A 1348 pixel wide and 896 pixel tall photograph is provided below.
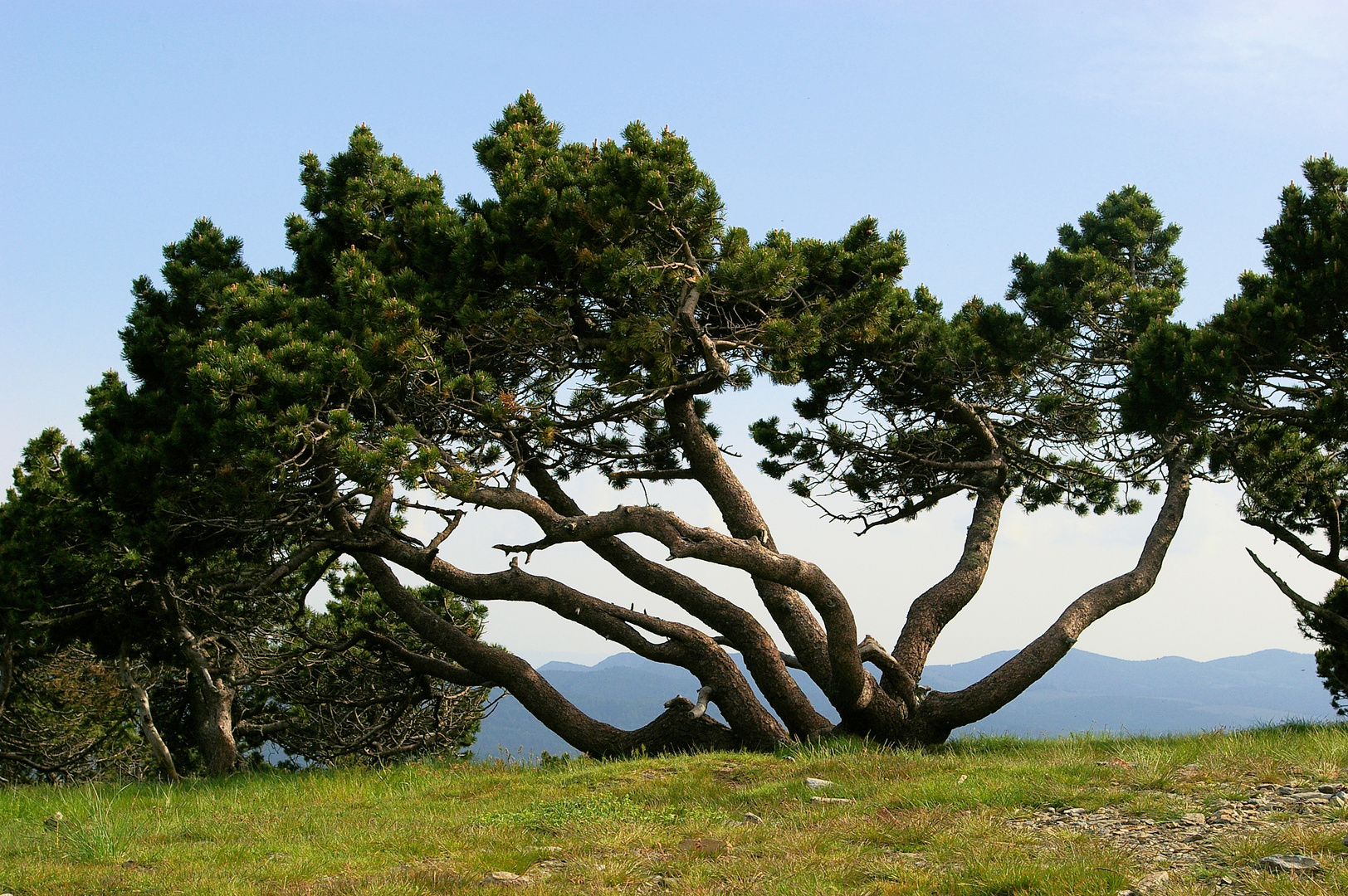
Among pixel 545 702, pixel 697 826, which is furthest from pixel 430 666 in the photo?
pixel 697 826

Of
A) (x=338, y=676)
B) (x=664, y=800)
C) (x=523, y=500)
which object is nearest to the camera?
(x=664, y=800)

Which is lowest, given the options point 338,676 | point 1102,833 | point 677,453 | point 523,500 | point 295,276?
point 1102,833

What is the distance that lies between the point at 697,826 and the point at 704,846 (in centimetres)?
78

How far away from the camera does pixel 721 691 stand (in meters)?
12.0

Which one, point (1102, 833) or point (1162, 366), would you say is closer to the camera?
point (1102, 833)

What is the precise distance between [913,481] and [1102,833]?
7.82 m

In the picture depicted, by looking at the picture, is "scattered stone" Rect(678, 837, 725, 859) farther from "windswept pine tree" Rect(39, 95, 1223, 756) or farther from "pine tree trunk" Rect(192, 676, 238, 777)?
"pine tree trunk" Rect(192, 676, 238, 777)

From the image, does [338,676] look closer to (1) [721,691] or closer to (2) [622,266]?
(1) [721,691]

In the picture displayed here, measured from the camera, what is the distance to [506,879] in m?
5.84

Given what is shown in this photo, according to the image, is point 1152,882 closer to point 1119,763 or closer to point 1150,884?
point 1150,884

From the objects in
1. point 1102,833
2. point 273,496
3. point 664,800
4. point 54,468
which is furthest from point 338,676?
point 1102,833

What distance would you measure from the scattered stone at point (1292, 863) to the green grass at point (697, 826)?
86mm

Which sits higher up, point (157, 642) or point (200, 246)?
point (200, 246)

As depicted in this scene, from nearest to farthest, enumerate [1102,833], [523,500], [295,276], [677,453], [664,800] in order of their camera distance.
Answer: [1102,833], [664,800], [523,500], [295,276], [677,453]
